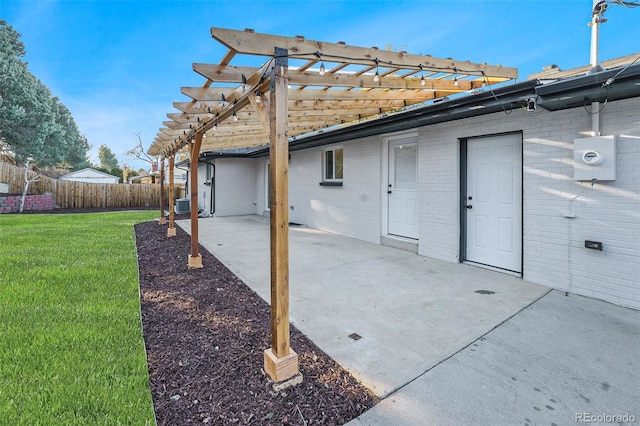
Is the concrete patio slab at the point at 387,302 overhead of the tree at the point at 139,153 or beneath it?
beneath

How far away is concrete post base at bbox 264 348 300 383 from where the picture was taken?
6.91ft

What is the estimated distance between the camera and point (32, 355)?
2377 mm

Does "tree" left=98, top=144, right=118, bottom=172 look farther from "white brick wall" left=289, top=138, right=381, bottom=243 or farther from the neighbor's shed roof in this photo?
the neighbor's shed roof

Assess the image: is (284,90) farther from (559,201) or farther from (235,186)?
(235,186)

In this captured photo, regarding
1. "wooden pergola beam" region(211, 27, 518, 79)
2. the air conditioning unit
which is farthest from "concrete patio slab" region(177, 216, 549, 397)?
the air conditioning unit

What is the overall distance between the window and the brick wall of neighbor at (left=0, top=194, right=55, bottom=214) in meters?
12.4

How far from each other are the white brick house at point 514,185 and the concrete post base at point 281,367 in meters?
3.49

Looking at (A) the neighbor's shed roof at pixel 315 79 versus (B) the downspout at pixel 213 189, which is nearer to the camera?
(A) the neighbor's shed roof at pixel 315 79

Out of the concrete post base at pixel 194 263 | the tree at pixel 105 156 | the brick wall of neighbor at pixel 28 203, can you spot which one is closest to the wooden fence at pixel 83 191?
the brick wall of neighbor at pixel 28 203

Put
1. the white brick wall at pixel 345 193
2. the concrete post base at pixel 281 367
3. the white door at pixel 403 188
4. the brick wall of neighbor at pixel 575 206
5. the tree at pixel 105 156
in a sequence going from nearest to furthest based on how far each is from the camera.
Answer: the concrete post base at pixel 281 367, the brick wall of neighbor at pixel 575 206, the white door at pixel 403 188, the white brick wall at pixel 345 193, the tree at pixel 105 156

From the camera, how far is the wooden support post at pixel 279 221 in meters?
2.13

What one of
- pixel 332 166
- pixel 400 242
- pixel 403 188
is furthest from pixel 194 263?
pixel 332 166

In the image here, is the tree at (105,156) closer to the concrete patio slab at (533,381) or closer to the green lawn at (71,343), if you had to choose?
the green lawn at (71,343)

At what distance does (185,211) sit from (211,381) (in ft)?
41.5
